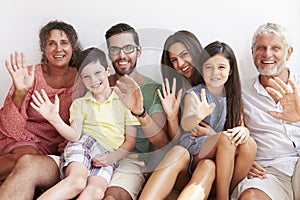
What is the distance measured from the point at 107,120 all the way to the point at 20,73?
44cm

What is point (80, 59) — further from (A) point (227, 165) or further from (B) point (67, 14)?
(A) point (227, 165)

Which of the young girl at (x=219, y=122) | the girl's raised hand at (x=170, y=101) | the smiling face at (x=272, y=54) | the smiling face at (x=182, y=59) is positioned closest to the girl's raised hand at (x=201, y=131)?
the young girl at (x=219, y=122)

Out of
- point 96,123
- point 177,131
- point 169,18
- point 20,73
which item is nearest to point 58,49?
point 20,73

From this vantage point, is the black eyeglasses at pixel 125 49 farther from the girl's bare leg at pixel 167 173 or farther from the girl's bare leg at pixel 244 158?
the girl's bare leg at pixel 244 158

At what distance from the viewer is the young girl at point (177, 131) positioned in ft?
5.26

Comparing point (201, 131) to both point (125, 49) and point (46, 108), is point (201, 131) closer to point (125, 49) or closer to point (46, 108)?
point (125, 49)

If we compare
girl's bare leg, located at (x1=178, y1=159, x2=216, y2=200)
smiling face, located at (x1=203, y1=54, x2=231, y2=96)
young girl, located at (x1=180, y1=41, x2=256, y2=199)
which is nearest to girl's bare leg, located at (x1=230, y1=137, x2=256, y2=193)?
young girl, located at (x1=180, y1=41, x2=256, y2=199)

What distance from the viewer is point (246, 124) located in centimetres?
196

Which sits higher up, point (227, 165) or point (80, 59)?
point (80, 59)

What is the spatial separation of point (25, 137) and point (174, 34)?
2.63 feet

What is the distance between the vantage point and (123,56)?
1.85 m

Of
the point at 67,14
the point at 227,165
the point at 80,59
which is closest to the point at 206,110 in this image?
the point at 227,165

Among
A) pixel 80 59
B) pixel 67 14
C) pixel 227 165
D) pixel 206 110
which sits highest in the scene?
pixel 67 14

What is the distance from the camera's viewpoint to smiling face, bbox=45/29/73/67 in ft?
6.57
